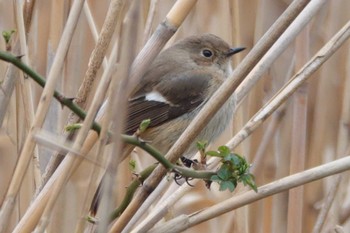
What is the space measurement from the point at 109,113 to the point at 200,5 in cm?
117

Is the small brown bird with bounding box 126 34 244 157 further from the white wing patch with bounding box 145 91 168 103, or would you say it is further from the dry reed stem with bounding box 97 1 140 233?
the dry reed stem with bounding box 97 1 140 233

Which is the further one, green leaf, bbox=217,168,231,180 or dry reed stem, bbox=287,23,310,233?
dry reed stem, bbox=287,23,310,233

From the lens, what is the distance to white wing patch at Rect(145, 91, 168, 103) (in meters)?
1.99

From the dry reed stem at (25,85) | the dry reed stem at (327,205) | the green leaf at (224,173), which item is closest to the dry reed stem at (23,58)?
the dry reed stem at (25,85)

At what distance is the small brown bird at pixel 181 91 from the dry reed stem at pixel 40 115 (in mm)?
651

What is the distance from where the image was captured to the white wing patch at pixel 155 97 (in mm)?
1993

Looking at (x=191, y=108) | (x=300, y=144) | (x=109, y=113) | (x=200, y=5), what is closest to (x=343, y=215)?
(x=300, y=144)

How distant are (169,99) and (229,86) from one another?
0.81 metres

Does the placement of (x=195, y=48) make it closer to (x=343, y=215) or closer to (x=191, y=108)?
(x=191, y=108)

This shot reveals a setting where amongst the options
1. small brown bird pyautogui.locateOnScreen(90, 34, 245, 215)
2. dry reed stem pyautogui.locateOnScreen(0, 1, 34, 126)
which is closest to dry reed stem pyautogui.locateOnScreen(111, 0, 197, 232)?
dry reed stem pyautogui.locateOnScreen(0, 1, 34, 126)

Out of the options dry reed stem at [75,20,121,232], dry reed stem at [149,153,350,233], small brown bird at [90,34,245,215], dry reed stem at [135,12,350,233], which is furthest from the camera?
small brown bird at [90,34,245,215]

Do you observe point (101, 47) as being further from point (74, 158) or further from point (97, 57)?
point (74, 158)

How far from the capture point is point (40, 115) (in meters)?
1.19

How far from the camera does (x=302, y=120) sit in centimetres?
195
